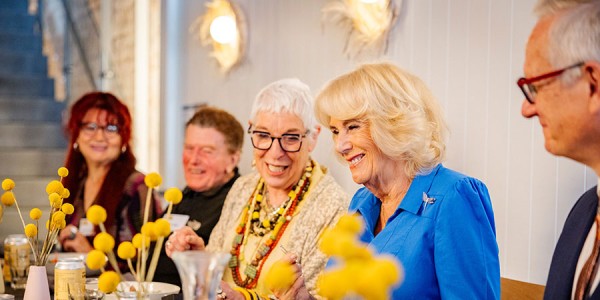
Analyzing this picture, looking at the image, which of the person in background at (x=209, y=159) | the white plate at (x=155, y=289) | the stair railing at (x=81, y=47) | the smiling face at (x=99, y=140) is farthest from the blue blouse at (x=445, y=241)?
the stair railing at (x=81, y=47)

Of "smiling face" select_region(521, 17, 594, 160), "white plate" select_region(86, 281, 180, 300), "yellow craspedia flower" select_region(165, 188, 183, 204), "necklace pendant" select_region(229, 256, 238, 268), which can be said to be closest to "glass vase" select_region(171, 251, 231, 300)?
"yellow craspedia flower" select_region(165, 188, 183, 204)

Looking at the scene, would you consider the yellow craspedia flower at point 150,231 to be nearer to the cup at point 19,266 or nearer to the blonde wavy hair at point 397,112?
the blonde wavy hair at point 397,112

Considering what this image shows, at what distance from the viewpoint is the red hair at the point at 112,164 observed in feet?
12.8

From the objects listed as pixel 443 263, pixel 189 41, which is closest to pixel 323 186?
pixel 443 263

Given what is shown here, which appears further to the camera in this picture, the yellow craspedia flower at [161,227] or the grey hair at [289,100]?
the grey hair at [289,100]

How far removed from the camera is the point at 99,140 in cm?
396

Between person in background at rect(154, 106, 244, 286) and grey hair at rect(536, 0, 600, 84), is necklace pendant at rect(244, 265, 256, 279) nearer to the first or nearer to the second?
person in background at rect(154, 106, 244, 286)

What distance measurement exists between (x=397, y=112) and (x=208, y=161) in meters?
1.68

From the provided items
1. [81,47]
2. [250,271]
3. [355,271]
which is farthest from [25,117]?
[355,271]

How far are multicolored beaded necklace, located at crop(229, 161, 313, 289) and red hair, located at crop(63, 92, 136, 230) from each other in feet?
3.41

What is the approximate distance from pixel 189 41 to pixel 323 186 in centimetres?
324

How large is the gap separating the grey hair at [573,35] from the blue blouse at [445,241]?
0.80 metres

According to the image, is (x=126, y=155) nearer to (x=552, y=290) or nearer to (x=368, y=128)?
(x=368, y=128)

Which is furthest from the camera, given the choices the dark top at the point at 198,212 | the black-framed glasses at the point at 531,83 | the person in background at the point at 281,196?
the dark top at the point at 198,212
